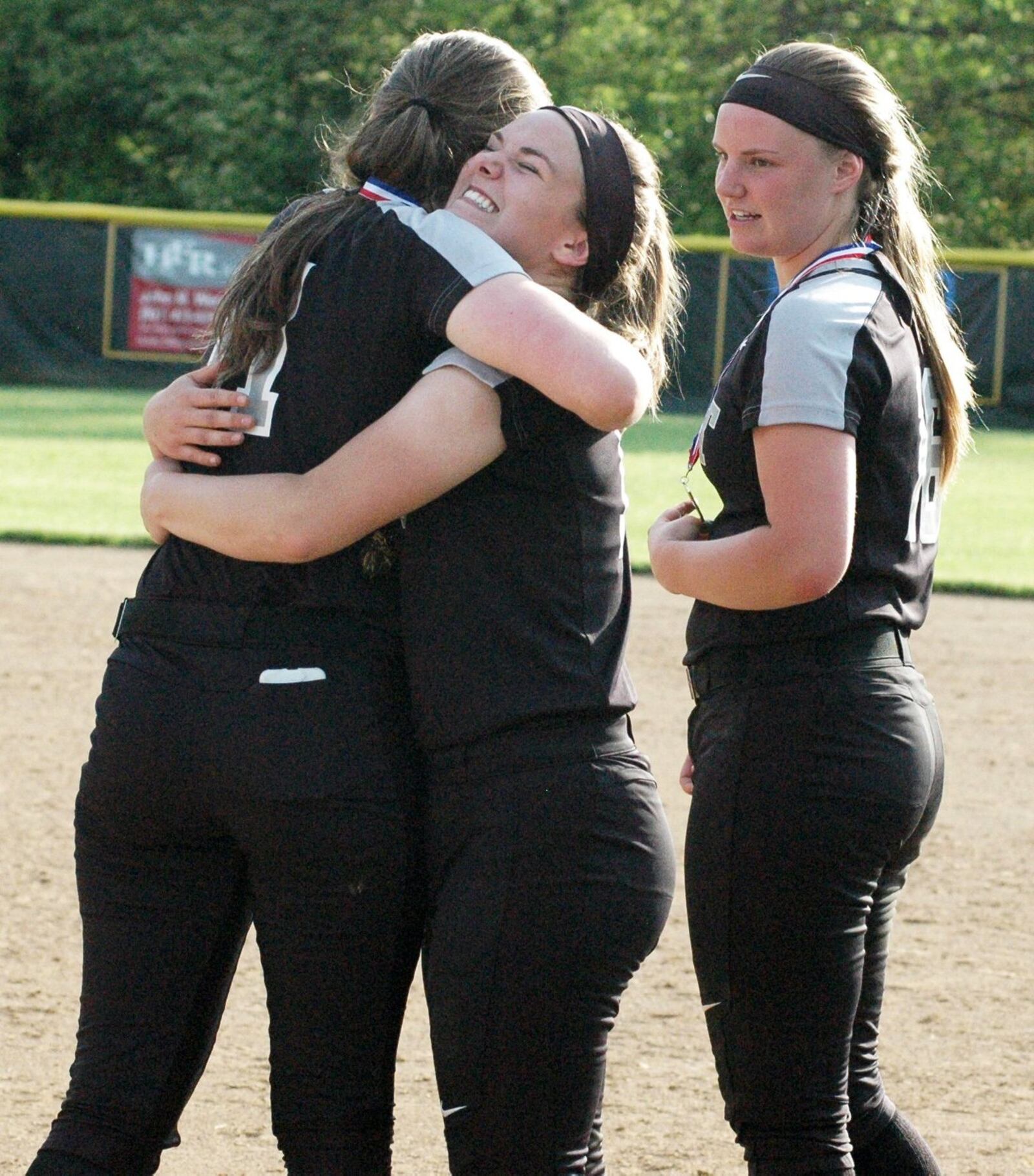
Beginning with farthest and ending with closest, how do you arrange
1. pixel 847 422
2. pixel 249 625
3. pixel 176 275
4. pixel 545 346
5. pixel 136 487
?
pixel 176 275 < pixel 136 487 < pixel 847 422 < pixel 249 625 < pixel 545 346

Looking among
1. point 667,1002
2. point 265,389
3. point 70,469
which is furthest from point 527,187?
point 70,469

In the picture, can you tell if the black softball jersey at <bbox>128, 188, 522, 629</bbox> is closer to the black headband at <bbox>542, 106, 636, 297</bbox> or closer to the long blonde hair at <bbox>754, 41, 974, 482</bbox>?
the black headband at <bbox>542, 106, 636, 297</bbox>

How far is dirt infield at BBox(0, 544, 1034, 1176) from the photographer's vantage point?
3.42 metres

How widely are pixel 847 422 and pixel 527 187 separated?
1.67 ft

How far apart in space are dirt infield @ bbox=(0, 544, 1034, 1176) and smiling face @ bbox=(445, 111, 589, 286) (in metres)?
1.86

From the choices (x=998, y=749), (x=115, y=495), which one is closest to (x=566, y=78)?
(x=115, y=495)

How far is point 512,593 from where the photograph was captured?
2125 mm

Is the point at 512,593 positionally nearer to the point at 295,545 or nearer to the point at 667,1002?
the point at 295,545

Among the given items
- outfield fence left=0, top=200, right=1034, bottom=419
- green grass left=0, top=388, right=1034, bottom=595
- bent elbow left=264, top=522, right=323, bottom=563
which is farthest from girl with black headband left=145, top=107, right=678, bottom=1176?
outfield fence left=0, top=200, right=1034, bottom=419

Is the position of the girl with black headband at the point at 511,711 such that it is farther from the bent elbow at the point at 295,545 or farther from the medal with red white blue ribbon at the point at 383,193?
the medal with red white blue ribbon at the point at 383,193

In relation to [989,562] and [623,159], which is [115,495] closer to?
[989,562]

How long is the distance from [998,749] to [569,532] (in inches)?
200

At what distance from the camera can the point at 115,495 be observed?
1292 cm

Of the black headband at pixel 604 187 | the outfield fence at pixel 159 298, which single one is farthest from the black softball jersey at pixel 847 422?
the outfield fence at pixel 159 298
